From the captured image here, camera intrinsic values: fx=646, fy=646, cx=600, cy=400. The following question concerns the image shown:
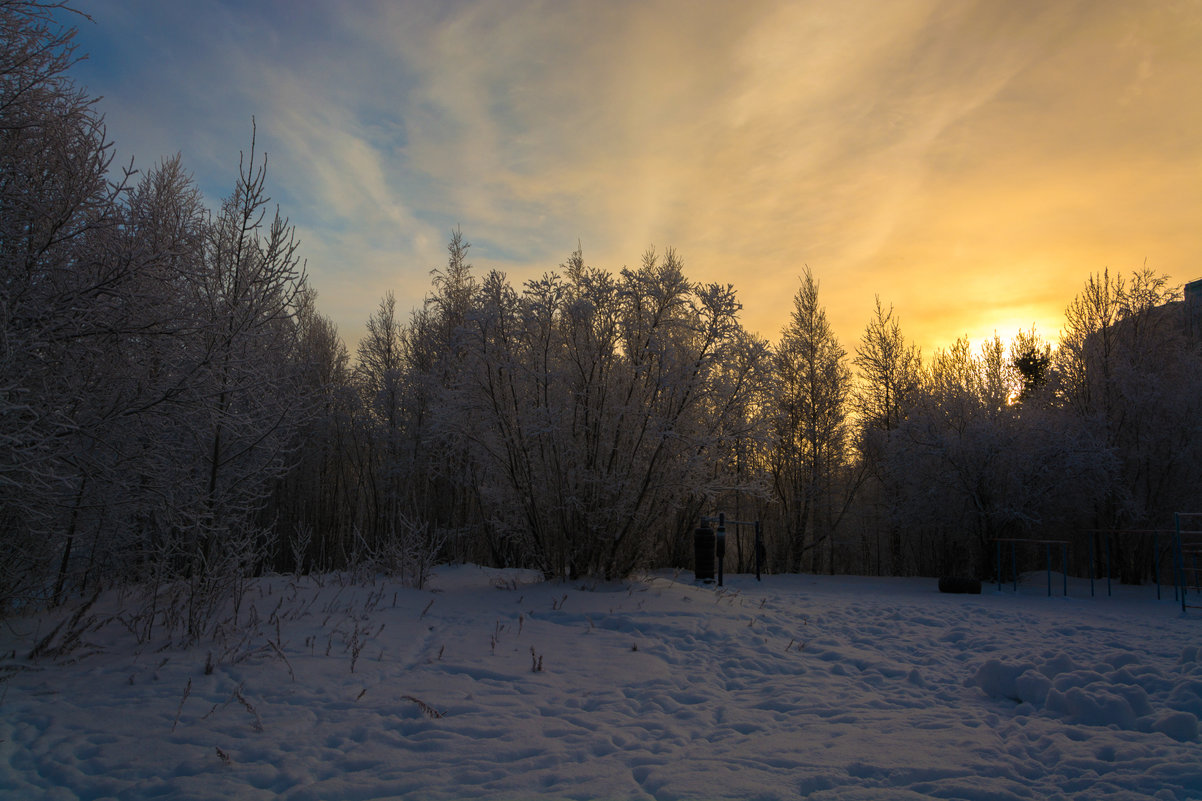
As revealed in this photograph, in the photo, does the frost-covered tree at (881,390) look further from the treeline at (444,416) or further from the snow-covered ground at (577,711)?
→ the snow-covered ground at (577,711)

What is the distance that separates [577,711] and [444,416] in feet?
15.7

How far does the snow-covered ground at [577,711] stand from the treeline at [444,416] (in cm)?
113

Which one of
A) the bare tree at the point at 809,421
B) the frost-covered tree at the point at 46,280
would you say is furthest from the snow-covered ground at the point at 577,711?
the bare tree at the point at 809,421

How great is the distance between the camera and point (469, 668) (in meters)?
4.80

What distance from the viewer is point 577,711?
411cm

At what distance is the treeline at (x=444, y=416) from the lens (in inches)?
177

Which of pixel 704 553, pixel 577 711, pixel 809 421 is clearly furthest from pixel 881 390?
pixel 577 711

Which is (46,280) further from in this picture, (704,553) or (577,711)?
(704,553)

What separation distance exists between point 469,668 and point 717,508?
54.8 ft

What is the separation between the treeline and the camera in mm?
4484

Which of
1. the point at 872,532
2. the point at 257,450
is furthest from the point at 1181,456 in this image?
the point at 257,450

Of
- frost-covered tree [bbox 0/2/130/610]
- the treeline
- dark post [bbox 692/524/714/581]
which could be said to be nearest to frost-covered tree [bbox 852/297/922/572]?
the treeline

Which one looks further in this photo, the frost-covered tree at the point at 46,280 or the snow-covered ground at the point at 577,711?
the frost-covered tree at the point at 46,280

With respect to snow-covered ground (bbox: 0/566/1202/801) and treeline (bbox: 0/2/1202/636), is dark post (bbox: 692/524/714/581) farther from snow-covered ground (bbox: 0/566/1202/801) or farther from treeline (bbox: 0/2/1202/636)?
snow-covered ground (bbox: 0/566/1202/801)
